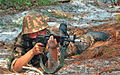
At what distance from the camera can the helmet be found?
10.8 ft

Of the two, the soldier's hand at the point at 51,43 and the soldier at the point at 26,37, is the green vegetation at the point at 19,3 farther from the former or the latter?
the soldier's hand at the point at 51,43

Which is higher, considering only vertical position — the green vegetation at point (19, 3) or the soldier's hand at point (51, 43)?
the soldier's hand at point (51, 43)

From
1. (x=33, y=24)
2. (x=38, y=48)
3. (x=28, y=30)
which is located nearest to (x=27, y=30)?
(x=28, y=30)

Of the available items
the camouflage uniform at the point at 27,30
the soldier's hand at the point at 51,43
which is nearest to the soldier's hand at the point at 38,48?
the soldier's hand at the point at 51,43

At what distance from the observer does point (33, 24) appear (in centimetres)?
336

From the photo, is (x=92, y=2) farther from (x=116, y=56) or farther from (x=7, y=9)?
(x=116, y=56)

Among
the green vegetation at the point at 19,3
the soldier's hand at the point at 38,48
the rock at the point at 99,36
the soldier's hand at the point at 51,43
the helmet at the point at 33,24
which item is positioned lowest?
the green vegetation at the point at 19,3

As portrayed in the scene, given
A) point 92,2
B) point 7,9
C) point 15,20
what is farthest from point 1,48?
point 92,2

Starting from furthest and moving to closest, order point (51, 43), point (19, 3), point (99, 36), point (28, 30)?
1. point (19, 3)
2. point (99, 36)
3. point (28, 30)
4. point (51, 43)

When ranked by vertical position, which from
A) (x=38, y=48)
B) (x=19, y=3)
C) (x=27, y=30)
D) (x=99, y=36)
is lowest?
(x=19, y=3)

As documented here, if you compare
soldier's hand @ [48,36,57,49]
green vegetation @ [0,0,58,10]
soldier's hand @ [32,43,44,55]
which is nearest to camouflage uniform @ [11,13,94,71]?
soldier's hand @ [32,43,44,55]

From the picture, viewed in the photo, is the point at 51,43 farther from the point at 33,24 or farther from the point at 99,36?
the point at 99,36

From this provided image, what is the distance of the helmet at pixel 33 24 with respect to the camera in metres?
3.30

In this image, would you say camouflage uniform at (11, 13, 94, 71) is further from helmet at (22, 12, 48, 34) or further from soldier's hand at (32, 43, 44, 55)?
soldier's hand at (32, 43, 44, 55)
